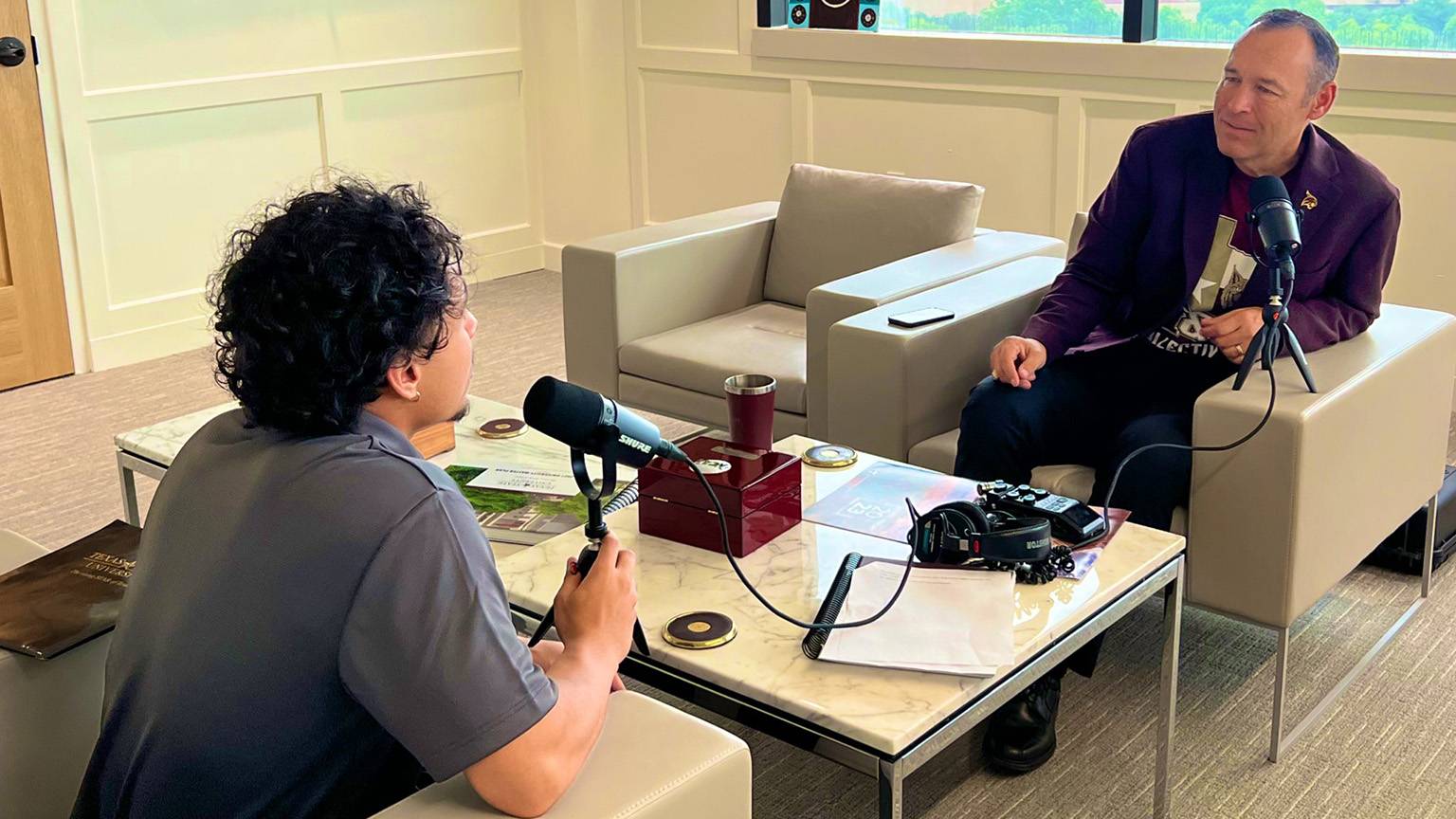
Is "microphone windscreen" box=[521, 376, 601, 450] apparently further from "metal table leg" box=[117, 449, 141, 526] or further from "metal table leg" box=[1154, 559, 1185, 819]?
"metal table leg" box=[117, 449, 141, 526]

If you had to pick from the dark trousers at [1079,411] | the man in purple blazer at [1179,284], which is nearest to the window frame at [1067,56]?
the man in purple blazer at [1179,284]

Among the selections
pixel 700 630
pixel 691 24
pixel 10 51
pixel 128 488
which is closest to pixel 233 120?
pixel 10 51

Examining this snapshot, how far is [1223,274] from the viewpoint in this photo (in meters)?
2.70

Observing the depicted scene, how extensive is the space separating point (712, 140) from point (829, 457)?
3.13 metres

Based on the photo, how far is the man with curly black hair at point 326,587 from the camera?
126cm

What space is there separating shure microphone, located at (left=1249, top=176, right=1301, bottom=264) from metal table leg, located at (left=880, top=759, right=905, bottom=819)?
1.24m

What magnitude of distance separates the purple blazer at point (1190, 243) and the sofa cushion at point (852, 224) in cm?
55

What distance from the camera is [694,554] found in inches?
82.1

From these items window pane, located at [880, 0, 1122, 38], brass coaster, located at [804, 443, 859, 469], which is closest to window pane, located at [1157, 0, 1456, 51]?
window pane, located at [880, 0, 1122, 38]

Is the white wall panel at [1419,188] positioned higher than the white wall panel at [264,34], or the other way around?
the white wall panel at [264,34]

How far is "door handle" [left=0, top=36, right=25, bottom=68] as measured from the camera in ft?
14.0

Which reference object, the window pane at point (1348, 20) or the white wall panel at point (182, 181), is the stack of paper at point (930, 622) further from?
the white wall panel at point (182, 181)

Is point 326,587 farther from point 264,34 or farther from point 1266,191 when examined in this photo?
point 264,34

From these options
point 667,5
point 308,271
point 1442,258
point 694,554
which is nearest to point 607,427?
point 308,271
